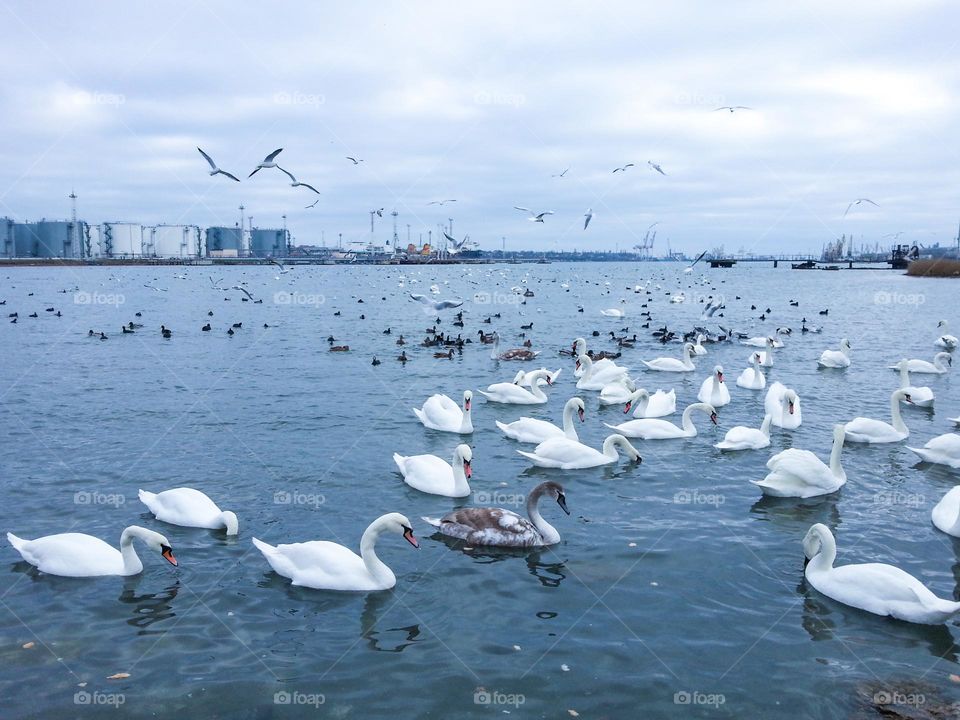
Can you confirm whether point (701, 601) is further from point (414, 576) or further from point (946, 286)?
point (946, 286)

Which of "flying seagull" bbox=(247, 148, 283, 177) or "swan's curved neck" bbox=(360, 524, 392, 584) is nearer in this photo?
"swan's curved neck" bbox=(360, 524, 392, 584)

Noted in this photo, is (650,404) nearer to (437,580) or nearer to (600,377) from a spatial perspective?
(600,377)

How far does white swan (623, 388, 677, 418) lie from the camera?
1730 centimetres

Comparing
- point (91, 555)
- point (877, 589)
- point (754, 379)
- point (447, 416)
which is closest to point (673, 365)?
point (754, 379)

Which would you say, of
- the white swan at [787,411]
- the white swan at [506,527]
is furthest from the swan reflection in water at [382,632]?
the white swan at [787,411]

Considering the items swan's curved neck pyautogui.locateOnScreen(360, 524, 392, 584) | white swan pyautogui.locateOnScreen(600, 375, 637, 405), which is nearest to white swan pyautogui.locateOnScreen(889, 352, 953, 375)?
white swan pyautogui.locateOnScreen(600, 375, 637, 405)

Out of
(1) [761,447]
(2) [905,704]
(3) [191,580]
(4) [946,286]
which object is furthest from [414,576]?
(4) [946,286]

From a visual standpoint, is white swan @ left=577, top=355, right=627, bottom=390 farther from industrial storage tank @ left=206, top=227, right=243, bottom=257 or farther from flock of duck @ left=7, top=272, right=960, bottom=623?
industrial storage tank @ left=206, top=227, right=243, bottom=257

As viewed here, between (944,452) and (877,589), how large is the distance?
6.74 m

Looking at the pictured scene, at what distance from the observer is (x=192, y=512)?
34.6 feet

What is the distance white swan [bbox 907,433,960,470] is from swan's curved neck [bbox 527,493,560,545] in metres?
7.69

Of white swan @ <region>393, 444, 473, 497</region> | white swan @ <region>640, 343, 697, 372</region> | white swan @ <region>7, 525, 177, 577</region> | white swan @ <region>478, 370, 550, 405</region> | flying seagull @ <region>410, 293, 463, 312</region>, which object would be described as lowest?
white swan @ <region>7, 525, 177, 577</region>

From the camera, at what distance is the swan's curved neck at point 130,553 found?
29.8 ft

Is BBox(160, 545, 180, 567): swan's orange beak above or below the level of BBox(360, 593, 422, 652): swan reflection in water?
above
